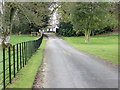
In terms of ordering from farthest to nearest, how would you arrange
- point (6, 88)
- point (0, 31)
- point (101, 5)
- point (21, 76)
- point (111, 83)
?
point (101, 5), point (0, 31), point (21, 76), point (111, 83), point (6, 88)

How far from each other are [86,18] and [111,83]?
Answer: 20.6 meters

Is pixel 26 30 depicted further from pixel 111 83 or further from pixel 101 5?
pixel 111 83

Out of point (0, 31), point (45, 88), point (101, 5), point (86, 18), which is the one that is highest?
point (101, 5)

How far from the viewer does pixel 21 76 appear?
681 cm

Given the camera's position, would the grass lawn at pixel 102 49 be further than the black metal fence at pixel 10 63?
Yes

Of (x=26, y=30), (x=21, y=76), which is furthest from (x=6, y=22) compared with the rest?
(x=26, y=30)

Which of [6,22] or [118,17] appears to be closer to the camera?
[118,17]

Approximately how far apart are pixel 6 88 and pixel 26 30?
144 feet

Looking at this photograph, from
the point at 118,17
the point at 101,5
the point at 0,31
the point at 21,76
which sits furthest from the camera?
the point at 101,5

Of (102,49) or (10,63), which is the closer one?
(10,63)

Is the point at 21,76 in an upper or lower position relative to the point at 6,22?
lower

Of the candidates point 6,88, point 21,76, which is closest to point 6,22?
point 21,76

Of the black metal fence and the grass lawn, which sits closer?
the black metal fence

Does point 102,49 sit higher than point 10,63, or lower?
lower
